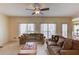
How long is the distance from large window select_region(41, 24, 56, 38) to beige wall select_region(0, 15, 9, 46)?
79.8 inches

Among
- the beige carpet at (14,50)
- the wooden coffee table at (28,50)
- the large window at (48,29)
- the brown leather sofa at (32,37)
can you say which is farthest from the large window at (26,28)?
the wooden coffee table at (28,50)

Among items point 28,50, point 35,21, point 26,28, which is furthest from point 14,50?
point 35,21

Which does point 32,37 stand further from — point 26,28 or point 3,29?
point 3,29

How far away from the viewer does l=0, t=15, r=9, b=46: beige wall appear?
6.37m

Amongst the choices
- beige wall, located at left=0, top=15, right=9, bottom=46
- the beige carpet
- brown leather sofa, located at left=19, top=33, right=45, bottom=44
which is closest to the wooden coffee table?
the beige carpet

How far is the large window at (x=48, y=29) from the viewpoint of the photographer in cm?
664

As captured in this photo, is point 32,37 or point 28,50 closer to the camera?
point 28,50

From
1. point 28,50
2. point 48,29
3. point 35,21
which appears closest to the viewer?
point 28,50

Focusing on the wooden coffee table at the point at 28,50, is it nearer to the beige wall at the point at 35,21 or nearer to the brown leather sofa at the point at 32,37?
the brown leather sofa at the point at 32,37

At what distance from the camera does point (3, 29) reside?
21.2 feet

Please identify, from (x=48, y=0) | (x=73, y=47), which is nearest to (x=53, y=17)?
(x=73, y=47)

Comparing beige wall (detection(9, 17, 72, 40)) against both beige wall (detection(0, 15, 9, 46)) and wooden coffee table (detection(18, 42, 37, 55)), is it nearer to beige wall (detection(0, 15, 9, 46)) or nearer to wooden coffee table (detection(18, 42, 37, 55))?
beige wall (detection(0, 15, 9, 46))

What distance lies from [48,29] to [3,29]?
2458mm

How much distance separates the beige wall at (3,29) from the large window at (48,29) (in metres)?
2.03
